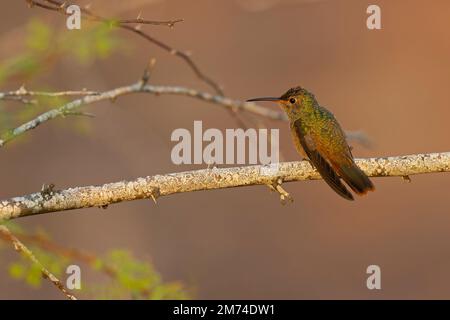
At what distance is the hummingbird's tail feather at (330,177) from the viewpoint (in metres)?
5.52

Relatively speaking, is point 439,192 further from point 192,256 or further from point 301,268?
point 192,256

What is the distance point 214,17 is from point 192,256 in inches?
242

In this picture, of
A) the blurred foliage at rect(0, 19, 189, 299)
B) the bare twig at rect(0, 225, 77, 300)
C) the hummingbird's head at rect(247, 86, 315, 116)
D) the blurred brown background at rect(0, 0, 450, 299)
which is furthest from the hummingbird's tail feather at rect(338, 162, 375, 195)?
the blurred brown background at rect(0, 0, 450, 299)

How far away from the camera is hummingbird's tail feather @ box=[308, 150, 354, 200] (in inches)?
217

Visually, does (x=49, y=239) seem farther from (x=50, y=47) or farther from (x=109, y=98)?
(x=50, y=47)

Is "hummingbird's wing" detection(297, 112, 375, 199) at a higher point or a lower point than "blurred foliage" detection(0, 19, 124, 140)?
lower

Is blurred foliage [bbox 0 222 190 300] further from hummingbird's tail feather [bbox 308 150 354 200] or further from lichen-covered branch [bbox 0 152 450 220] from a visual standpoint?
hummingbird's tail feather [bbox 308 150 354 200]

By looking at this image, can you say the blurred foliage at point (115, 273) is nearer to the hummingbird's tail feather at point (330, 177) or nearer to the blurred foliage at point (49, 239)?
the blurred foliage at point (49, 239)

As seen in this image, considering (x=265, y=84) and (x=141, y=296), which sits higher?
(x=265, y=84)

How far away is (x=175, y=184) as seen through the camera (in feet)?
16.4

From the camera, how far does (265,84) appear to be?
16.7 meters

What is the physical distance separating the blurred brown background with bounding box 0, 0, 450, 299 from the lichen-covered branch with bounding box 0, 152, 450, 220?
6.26 metres
